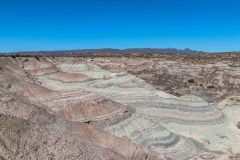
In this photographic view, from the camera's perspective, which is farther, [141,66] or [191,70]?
[141,66]

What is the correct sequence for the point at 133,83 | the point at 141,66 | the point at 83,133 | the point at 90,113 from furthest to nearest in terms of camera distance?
the point at 141,66 < the point at 133,83 < the point at 90,113 < the point at 83,133

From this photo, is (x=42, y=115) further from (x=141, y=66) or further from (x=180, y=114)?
(x=141, y=66)

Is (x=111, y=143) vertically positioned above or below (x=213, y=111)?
above

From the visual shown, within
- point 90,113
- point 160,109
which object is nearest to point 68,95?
point 90,113

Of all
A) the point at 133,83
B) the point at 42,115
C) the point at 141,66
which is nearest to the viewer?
the point at 42,115

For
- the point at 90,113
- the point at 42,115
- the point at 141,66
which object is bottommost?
the point at 141,66

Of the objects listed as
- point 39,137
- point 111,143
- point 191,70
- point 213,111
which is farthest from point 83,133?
point 191,70
